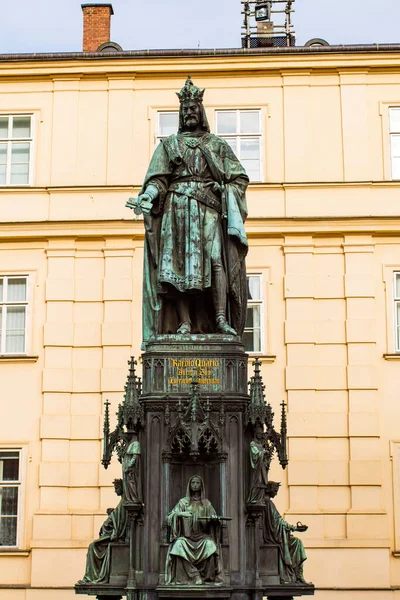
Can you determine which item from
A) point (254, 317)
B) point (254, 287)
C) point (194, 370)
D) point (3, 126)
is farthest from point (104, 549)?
point (3, 126)

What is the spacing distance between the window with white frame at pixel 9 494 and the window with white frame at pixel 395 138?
945 centimetres

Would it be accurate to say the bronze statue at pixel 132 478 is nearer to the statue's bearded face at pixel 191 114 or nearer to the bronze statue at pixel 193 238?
the bronze statue at pixel 193 238

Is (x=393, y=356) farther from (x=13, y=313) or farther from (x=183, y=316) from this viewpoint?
(x=183, y=316)

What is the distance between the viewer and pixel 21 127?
25.1 meters

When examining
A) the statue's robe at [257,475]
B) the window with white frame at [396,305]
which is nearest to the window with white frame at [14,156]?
the window with white frame at [396,305]

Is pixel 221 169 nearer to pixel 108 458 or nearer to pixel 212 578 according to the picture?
pixel 108 458

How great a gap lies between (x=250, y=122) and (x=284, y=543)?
1408 cm

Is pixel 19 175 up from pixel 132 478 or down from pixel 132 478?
up

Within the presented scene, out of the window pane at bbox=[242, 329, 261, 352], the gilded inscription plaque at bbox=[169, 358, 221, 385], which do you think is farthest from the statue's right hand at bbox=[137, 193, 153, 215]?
the window pane at bbox=[242, 329, 261, 352]

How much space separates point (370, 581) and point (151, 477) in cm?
1131

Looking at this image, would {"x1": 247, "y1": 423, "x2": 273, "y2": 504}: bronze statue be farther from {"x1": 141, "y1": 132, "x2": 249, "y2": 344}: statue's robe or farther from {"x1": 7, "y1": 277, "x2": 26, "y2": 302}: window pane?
{"x1": 7, "y1": 277, "x2": 26, "y2": 302}: window pane

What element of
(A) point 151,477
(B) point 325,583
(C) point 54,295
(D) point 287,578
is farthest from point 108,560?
(C) point 54,295

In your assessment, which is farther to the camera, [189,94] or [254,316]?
[254,316]

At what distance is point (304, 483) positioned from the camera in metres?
22.6
